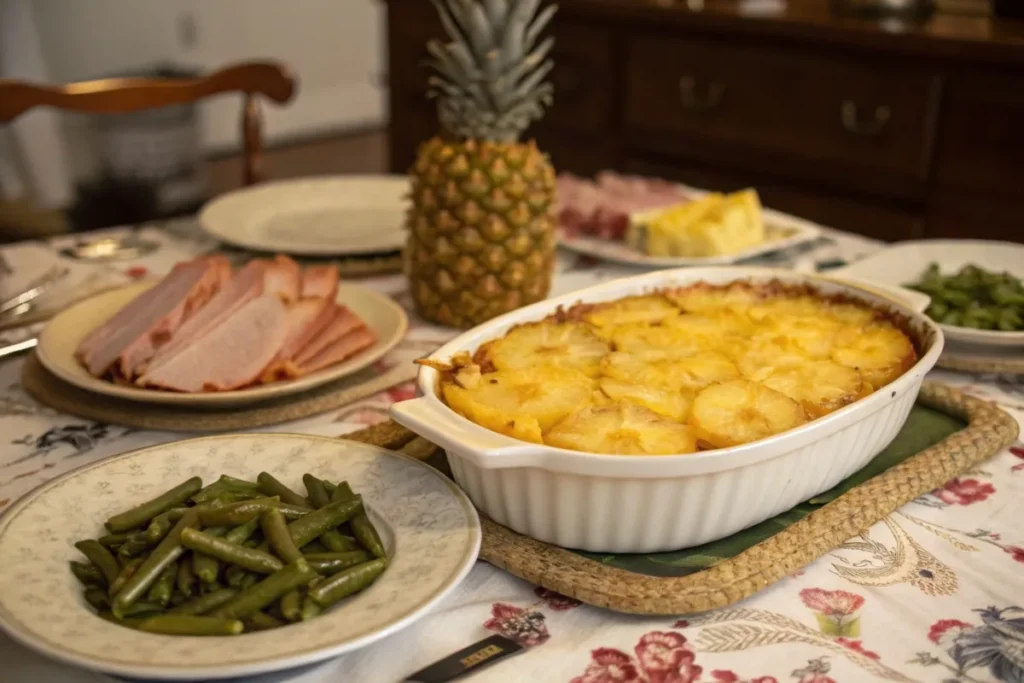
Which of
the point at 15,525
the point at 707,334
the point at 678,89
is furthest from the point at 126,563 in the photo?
the point at 678,89

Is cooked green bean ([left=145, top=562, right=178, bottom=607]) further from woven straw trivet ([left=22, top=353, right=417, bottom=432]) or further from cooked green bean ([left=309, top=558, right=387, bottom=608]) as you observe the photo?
woven straw trivet ([left=22, top=353, right=417, bottom=432])

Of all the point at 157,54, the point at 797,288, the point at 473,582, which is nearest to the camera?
the point at 473,582

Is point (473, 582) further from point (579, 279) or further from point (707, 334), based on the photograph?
point (579, 279)

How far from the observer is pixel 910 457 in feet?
3.75

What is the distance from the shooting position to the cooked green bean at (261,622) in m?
0.80

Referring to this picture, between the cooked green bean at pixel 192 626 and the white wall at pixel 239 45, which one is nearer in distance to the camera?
the cooked green bean at pixel 192 626

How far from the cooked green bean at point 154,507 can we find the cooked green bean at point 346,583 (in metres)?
0.19

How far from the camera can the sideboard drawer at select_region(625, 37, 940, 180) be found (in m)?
2.90

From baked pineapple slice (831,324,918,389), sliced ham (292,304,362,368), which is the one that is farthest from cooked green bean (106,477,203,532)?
baked pineapple slice (831,324,918,389)

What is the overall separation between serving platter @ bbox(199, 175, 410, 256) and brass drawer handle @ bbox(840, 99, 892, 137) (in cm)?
150

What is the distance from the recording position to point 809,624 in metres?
0.90

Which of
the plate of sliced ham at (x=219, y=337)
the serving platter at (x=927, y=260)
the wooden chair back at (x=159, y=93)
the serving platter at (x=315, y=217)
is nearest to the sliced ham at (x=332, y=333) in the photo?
the plate of sliced ham at (x=219, y=337)

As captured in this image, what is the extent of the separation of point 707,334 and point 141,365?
691mm

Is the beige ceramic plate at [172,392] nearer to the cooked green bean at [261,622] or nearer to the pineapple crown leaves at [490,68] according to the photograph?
the pineapple crown leaves at [490,68]
